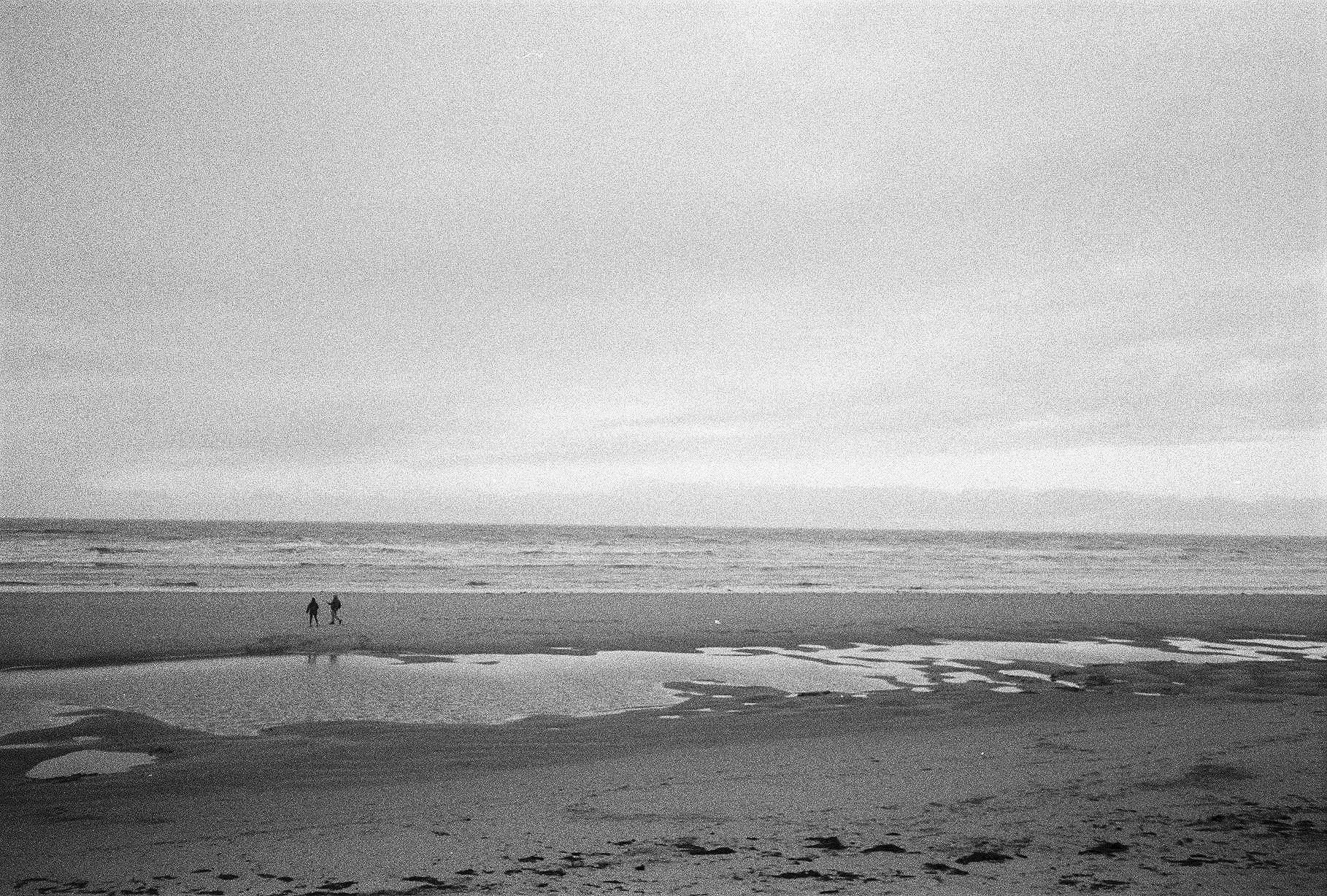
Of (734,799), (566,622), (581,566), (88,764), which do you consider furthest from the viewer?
(581,566)

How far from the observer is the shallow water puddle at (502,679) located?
13.8 m

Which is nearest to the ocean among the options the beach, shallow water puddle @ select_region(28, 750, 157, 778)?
the beach

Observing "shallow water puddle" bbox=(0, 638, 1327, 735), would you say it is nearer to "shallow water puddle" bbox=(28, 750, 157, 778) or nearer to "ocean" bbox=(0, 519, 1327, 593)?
"shallow water puddle" bbox=(28, 750, 157, 778)

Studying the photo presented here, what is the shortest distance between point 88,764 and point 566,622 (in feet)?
51.7

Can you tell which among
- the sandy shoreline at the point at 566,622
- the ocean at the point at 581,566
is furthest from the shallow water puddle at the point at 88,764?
the ocean at the point at 581,566

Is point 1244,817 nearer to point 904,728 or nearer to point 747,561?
point 904,728

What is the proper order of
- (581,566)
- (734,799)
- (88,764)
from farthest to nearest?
(581,566)
(88,764)
(734,799)

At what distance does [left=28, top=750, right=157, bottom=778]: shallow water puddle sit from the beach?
0.67ft

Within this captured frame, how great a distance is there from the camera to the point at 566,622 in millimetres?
25719

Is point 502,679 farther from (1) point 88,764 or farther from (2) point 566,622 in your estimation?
(2) point 566,622

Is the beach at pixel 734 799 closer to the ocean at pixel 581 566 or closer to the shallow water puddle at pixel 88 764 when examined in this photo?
the shallow water puddle at pixel 88 764

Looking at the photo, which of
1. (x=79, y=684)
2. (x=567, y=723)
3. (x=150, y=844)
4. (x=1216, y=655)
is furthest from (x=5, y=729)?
(x=1216, y=655)

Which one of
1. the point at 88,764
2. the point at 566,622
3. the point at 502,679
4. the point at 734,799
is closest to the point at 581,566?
the point at 566,622

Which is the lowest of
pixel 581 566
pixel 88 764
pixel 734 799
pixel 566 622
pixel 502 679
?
pixel 581 566
